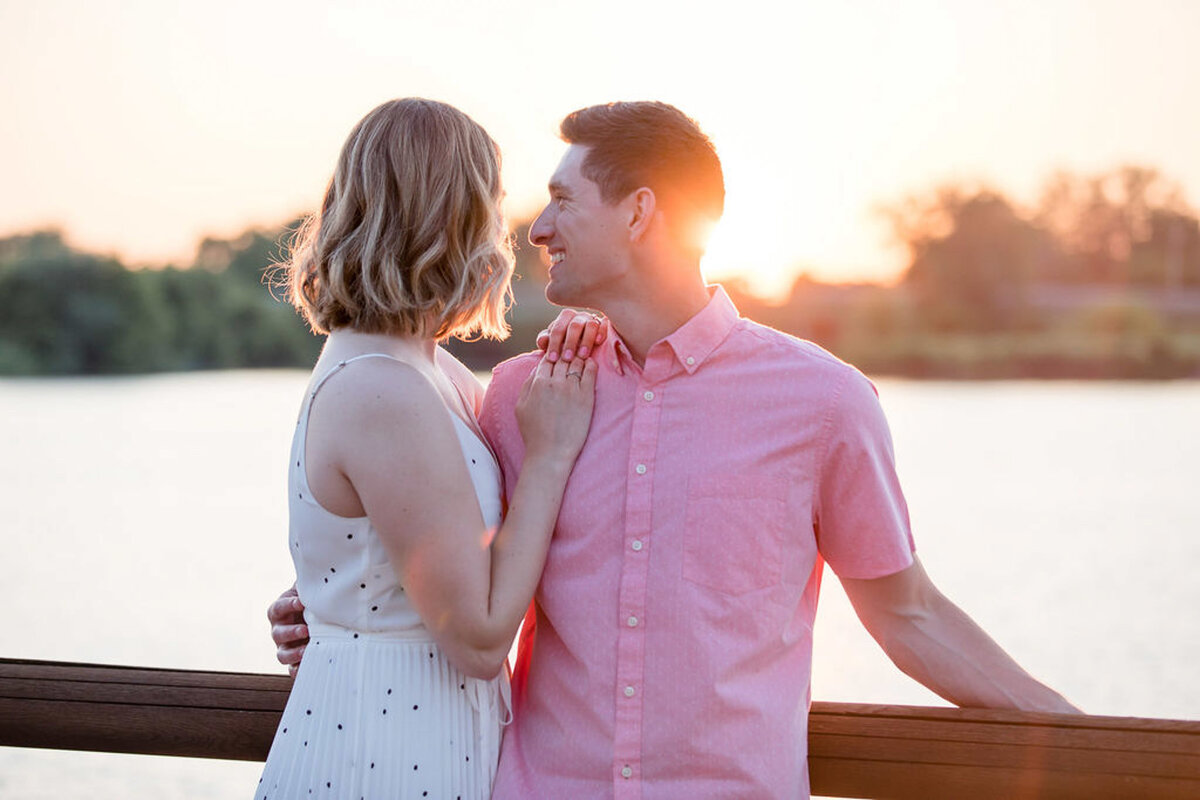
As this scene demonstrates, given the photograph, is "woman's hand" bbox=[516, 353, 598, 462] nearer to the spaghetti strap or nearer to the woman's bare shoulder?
the woman's bare shoulder

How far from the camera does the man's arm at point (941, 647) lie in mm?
2010

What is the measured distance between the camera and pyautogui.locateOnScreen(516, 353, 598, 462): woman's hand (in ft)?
6.88

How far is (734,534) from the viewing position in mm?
2021

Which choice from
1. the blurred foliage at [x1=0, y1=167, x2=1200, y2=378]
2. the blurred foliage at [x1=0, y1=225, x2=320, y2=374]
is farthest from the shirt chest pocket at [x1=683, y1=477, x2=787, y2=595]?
the blurred foliage at [x1=0, y1=225, x2=320, y2=374]

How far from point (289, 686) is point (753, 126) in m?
18.3

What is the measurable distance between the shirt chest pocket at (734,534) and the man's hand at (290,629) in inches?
27.7

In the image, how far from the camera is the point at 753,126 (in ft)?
63.9

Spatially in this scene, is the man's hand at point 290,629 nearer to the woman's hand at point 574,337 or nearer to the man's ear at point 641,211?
the woman's hand at point 574,337

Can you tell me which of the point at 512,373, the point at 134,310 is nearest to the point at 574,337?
the point at 512,373

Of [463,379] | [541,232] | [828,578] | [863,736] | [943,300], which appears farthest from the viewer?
[943,300]

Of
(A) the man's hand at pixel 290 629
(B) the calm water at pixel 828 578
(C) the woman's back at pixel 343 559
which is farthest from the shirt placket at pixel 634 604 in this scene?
(B) the calm water at pixel 828 578

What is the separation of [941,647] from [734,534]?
15.9 inches

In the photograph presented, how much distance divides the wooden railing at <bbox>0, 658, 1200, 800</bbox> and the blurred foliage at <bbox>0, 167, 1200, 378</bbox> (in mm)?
28337

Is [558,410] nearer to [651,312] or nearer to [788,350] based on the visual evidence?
[651,312]
